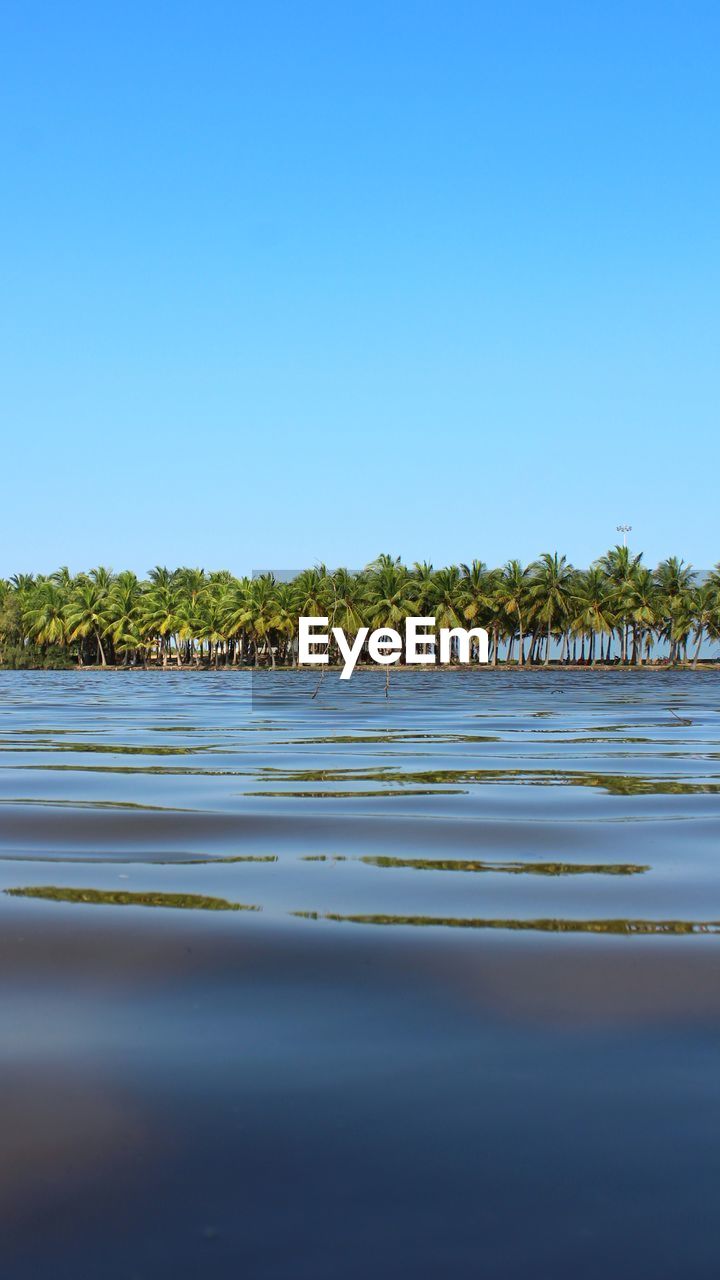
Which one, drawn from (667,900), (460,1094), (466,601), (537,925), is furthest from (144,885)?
(466,601)

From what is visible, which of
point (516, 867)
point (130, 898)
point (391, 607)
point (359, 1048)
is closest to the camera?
point (359, 1048)

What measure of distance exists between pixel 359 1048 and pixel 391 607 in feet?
295

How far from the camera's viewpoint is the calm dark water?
1.78 m

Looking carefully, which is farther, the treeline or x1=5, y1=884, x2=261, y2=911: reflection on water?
the treeline

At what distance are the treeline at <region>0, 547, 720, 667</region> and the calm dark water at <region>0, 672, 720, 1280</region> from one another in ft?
283

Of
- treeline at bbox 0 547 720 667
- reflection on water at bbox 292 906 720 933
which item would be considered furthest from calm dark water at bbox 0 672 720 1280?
treeline at bbox 0 547 720 667

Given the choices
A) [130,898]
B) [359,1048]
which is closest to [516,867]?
[130,898]

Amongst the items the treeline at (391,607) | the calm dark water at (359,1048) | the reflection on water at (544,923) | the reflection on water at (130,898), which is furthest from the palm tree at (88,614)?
the reflection on water at (544,923)

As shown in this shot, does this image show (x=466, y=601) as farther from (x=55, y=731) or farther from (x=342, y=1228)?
(x=342, y=1228)

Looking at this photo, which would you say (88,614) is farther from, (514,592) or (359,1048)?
(359,1048)

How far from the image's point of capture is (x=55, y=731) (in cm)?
1510

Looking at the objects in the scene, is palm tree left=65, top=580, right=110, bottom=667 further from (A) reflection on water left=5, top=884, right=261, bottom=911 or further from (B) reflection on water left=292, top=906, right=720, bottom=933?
(B) reflection on water left=292, top=906, right=720, bottom=933

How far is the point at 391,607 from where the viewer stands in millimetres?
92438

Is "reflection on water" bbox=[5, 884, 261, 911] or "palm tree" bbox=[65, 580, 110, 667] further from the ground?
"palm tree" bbox=[65, 580, 110, 667]
